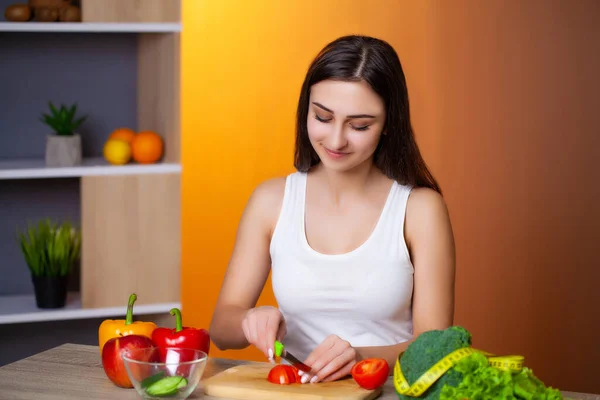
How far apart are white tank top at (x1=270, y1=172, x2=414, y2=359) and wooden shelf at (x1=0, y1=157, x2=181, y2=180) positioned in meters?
0.90

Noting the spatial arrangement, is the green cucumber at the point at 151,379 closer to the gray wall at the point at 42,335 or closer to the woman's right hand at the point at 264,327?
the woman's right hand at the point at 264,327

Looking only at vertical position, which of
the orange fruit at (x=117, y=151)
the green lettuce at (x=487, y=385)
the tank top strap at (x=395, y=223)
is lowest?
the green lettuce at (x=487, y=385)

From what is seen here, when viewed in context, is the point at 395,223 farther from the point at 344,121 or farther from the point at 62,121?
the point at 62,121

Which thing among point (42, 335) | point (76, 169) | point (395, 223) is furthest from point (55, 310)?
point (395, 223)

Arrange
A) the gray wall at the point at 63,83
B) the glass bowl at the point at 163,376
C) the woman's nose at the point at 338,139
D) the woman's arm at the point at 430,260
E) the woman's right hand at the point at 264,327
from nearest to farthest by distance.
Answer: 1. the glass bowl at the point at 163,376
2. the woman's right hand at the point at 264,327
3. the woman's nose at the point at 338,139
4. the woman's arm at the point at 430,260
5. the gray wall at the point at 63,83

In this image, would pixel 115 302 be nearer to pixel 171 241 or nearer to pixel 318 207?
pixel 171 241

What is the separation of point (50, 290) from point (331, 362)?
4.84ft

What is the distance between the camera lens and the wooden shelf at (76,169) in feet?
8.87

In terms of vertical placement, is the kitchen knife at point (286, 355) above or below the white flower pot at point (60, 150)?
below

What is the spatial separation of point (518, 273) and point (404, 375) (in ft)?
7.48

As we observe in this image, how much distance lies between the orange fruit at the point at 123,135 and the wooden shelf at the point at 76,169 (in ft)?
0.28

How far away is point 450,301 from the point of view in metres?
2.02

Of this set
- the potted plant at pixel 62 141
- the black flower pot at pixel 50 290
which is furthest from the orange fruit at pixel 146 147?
Answer: the black flower pot at pixel 50 290

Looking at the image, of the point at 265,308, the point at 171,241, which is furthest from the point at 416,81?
the point at 265,308
